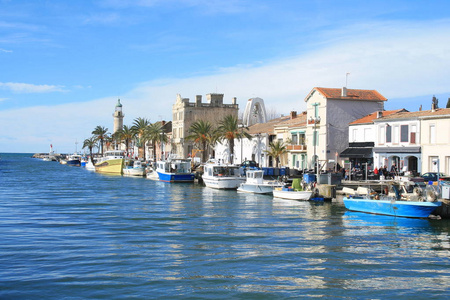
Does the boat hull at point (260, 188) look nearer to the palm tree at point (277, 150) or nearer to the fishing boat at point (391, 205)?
the fishing boat at point (391, 205)

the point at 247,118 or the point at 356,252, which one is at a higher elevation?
the point at 247,118

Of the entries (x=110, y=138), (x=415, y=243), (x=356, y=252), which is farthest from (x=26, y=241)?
(x=110, y=138)

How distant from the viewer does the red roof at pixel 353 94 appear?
64188 mm

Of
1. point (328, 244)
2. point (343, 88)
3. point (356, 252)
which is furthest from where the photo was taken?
point (343, 88)

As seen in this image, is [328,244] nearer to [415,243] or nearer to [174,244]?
[415,243]

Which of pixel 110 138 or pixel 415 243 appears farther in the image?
pixel 110 138

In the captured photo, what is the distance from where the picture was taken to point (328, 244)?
26.0 meters

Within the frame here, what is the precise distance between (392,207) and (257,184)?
1839cm

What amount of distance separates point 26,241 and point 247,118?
80498 mm

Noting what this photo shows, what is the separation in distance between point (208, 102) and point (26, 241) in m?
82.8

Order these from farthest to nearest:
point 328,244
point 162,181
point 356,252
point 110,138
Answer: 1. point 110,138
2. point 162,181
3. point 328,244
4. point 356,252

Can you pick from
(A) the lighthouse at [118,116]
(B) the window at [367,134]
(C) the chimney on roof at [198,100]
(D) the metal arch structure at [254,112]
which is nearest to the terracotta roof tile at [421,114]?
(B) the window at [367,134]

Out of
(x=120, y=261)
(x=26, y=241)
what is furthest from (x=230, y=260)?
(x=26, y=241)

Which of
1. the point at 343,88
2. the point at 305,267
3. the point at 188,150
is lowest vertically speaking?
the point at 305,267
